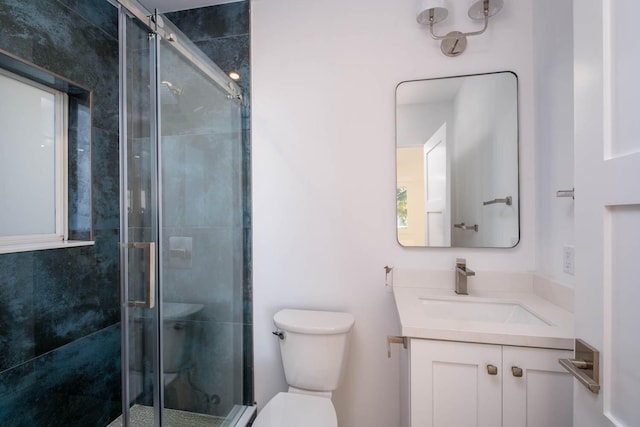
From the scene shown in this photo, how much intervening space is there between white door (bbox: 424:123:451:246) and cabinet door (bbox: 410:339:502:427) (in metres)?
0.65

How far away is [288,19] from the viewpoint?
1.69 meters

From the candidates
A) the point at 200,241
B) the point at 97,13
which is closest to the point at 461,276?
the point at 200,241

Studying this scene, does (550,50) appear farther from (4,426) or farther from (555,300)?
(4,426)

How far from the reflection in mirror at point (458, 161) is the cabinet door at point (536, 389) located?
2.12 feet

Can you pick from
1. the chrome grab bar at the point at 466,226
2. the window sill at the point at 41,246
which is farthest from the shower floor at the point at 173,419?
the chrome grab bar at the point at 466,226

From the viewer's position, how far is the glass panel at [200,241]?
118 centimetres

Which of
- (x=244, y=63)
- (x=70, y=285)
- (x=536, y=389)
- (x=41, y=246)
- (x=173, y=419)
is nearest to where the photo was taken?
(x=536, y=389)

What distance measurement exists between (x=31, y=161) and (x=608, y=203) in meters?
2.23

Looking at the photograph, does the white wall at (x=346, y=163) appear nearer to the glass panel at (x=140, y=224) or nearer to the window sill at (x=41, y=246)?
the glass panel at (x=140, y=224)

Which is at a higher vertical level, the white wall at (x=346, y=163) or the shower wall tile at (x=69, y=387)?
the white wall at (x=346, y=163)

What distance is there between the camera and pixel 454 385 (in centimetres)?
94

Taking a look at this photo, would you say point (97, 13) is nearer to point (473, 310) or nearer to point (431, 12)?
point (431, 12)

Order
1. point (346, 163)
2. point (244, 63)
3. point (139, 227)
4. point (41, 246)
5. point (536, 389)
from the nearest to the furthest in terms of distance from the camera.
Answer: point (536, 389) < point (139, 227) < point (41, 246) < point (346, 163) < point (244, 63)

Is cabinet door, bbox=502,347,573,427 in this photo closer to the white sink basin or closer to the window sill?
the white sink basin
